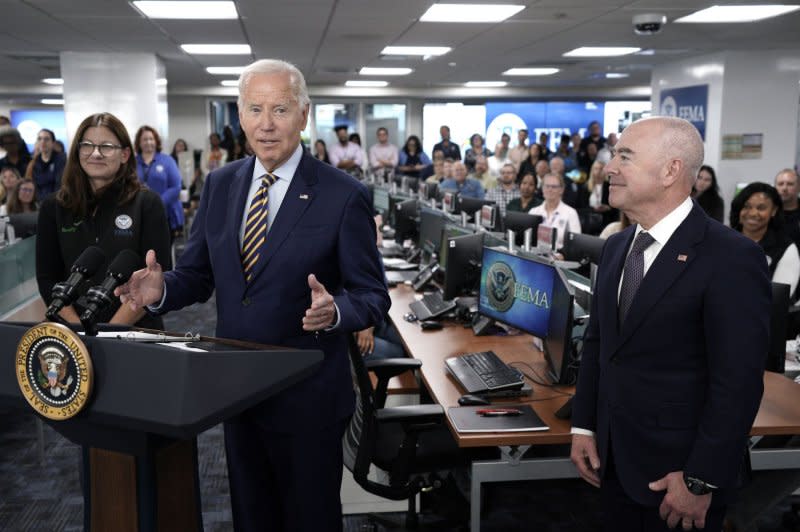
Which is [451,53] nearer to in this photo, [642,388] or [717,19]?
[717,19]

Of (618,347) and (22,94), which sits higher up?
(22,94)

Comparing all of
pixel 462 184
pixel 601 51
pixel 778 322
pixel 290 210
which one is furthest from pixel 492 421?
pixel 601 51

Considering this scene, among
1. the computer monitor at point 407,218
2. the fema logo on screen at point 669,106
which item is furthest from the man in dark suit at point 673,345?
the fema logo on screen at point 669,106

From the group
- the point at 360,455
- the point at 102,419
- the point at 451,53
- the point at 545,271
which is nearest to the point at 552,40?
the point at 451,53

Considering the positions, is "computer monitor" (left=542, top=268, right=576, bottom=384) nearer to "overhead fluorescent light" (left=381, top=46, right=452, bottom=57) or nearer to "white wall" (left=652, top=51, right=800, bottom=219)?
"overhead fluorescent light" (left=381, top=46, right=452, bottom=57)

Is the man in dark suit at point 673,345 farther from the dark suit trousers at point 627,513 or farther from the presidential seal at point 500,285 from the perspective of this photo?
the presidential seal at point 500,285

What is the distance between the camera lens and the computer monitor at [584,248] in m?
4.16

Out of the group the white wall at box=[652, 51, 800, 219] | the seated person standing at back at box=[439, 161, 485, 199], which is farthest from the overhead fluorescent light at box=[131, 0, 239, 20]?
the white wall at box=[652, 51, 800, 219]

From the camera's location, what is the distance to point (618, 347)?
5.85 ft

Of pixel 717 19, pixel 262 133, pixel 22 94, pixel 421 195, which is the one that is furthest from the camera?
pixel 22 94

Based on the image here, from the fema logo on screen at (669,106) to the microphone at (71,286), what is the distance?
10500 mm

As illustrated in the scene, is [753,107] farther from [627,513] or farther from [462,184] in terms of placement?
[627,513]

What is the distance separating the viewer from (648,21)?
6754 millimetres

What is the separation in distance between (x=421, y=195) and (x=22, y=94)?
514 inches
